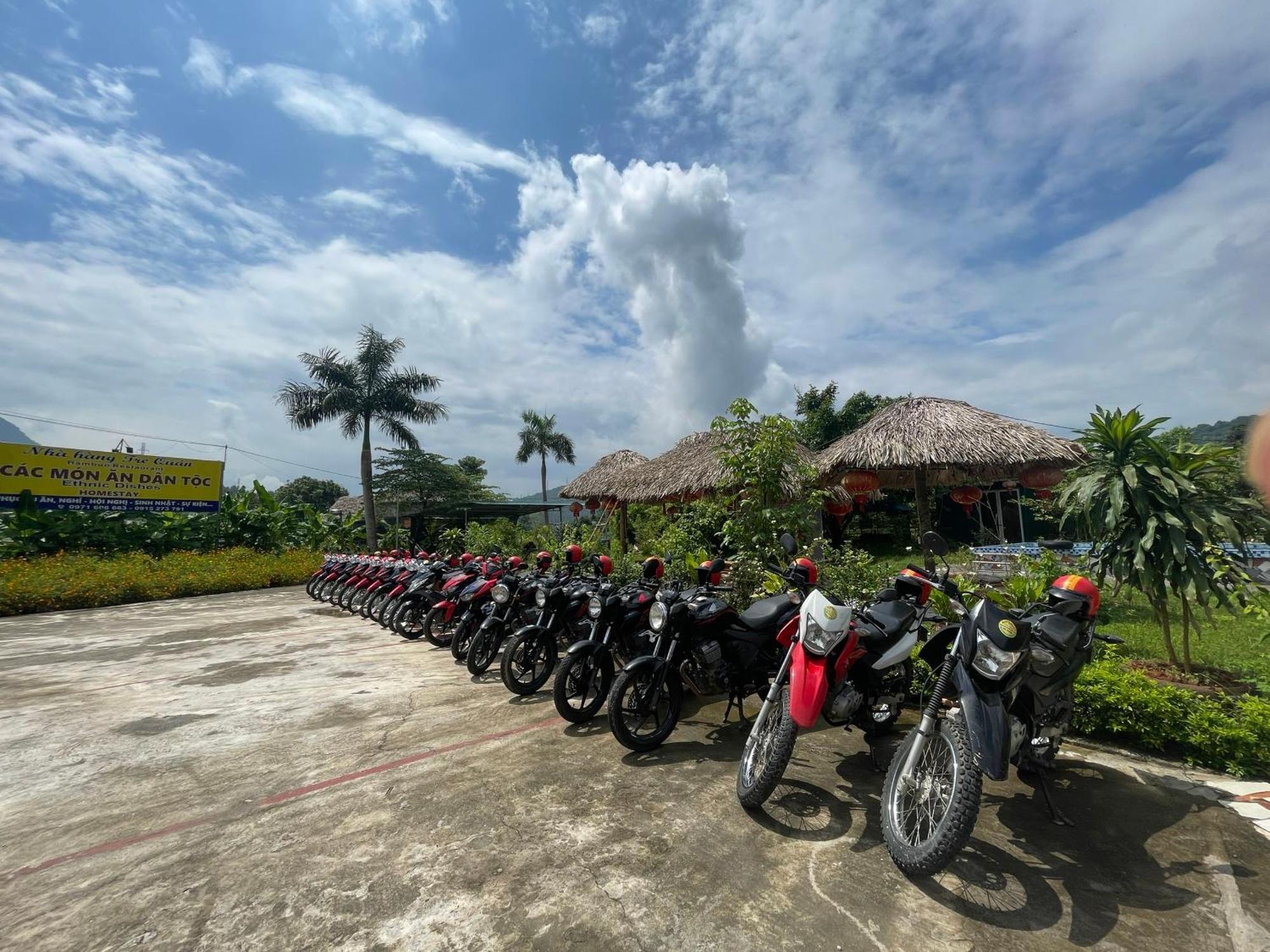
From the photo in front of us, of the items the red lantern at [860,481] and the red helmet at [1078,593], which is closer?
the red helmet at [1078,593]

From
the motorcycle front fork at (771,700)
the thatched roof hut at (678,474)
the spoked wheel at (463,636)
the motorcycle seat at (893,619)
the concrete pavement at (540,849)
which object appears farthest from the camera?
the thatched roof hut at (678,474)

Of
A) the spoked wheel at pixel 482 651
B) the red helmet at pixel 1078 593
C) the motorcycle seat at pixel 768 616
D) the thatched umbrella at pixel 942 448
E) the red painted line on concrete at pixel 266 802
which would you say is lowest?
the red painted line on concrete at pixel 266 802

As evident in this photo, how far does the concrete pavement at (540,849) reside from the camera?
2059mm

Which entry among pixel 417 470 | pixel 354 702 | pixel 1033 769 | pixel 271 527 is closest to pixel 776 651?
pixel 1033 769

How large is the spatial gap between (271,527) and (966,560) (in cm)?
1697

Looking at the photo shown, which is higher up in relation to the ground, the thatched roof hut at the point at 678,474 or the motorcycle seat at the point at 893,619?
the thatched roof hut at the point at 678,474

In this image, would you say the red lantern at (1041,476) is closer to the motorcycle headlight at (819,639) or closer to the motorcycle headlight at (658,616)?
the motorcycle headlight at (658,616)

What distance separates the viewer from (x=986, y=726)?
2244 mm

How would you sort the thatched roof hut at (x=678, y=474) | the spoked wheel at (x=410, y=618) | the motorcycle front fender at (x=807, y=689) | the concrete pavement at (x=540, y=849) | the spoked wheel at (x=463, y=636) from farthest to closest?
the thatched roof hut at (x=678, y=474)
the spoked wheel at (x=410, y=618)
the spoked wheel at (x=463, y=636)
the motorcycle front fender at (x=807, y=689)
the concrete pavement at (x=540, y=849)

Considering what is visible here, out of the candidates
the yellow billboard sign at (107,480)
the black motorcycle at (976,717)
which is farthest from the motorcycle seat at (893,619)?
the yellow billboard sign at (107,480)

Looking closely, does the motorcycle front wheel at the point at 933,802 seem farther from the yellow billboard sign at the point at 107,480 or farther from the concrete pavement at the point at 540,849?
the yellow billboard sign at the point at 107,480

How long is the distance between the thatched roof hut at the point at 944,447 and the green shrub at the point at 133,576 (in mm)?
12896

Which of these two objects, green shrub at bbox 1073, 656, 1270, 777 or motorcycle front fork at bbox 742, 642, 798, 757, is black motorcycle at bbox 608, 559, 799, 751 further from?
green shrub at bbox 1073, 656, 1270, 777

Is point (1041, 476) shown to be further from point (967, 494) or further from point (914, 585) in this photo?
point (914, 585)
